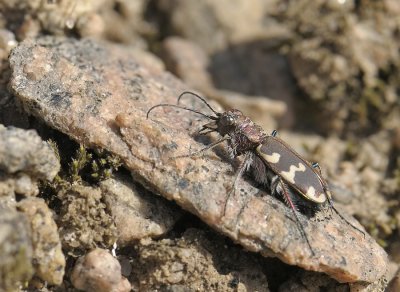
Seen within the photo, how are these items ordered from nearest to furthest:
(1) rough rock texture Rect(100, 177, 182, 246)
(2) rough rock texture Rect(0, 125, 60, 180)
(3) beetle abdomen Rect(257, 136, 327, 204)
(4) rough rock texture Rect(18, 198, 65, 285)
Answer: (2) rough rock texture Rect(0, 125, 60, 180) → (4) rough rock texture Rect(18, 198, 65, 285) → (1) rough rock texture Rect(100, 177, 182, 246) → (3) beetle abdomen Rect(257, 136, 327, 204)

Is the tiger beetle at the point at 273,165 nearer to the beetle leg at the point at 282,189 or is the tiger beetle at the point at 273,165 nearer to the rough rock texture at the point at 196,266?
the beetle leg at the point at 282,189

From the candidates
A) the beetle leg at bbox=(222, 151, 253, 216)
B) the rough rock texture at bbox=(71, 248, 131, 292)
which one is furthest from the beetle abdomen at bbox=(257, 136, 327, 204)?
the rough rock texture at bbox=(71, 248, 131, 292)

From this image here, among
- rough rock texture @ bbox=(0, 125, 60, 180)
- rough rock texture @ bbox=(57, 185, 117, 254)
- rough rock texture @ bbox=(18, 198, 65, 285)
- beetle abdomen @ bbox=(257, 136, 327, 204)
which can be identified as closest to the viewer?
rough rock texture @ bbox=(0, 125, 60, 180)

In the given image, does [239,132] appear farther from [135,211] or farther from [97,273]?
[97,273]

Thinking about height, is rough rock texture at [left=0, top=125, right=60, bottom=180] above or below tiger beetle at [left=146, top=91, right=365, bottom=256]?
Result: below

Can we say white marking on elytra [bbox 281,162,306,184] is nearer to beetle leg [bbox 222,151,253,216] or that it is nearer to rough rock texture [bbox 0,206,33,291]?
beetle leg [bbox 222,151,253,216]

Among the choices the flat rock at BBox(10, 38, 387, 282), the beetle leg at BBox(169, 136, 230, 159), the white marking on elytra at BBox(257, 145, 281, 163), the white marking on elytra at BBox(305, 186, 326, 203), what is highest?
the white marking on elytra at BBox(257, 145, 281, 163)

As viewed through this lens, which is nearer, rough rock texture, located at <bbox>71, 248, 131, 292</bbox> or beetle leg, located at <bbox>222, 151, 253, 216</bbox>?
rough rock texture, located at <bbox>71, 248, 131, 292</bbox>

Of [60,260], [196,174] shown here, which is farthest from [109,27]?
[60,260]
